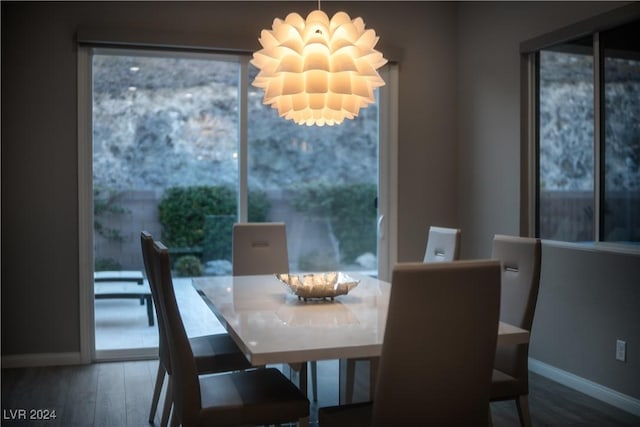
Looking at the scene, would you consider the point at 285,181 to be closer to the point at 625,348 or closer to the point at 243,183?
the point at 243,183

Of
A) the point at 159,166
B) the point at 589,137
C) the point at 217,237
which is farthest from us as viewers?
the point at 217,237

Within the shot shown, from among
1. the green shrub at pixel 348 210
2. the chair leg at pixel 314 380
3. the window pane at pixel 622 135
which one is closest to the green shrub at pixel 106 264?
the green shrub at pixel 348 210

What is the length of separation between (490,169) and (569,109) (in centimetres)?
83

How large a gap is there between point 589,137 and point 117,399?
10.5 ft

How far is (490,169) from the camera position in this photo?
4742mm

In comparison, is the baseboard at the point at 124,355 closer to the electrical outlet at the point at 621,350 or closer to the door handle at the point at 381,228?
the door handle at the point at 381,228

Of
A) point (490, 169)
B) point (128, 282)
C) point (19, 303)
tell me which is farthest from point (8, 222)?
point (490, 169)

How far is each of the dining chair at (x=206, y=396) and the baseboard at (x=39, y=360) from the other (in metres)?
2.34

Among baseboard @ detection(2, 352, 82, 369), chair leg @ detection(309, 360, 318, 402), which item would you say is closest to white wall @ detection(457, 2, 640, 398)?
chair leg @ detection(309, 360, 318, 402)

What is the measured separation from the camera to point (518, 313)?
2699 millimetres

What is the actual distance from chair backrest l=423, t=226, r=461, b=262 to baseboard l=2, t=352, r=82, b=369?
8.37ft

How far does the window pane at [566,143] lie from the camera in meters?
3.91

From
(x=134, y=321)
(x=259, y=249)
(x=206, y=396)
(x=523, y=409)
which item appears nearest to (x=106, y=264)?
(x=134, y=321)

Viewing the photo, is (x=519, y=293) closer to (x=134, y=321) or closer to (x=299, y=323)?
(x=299, y=323)
